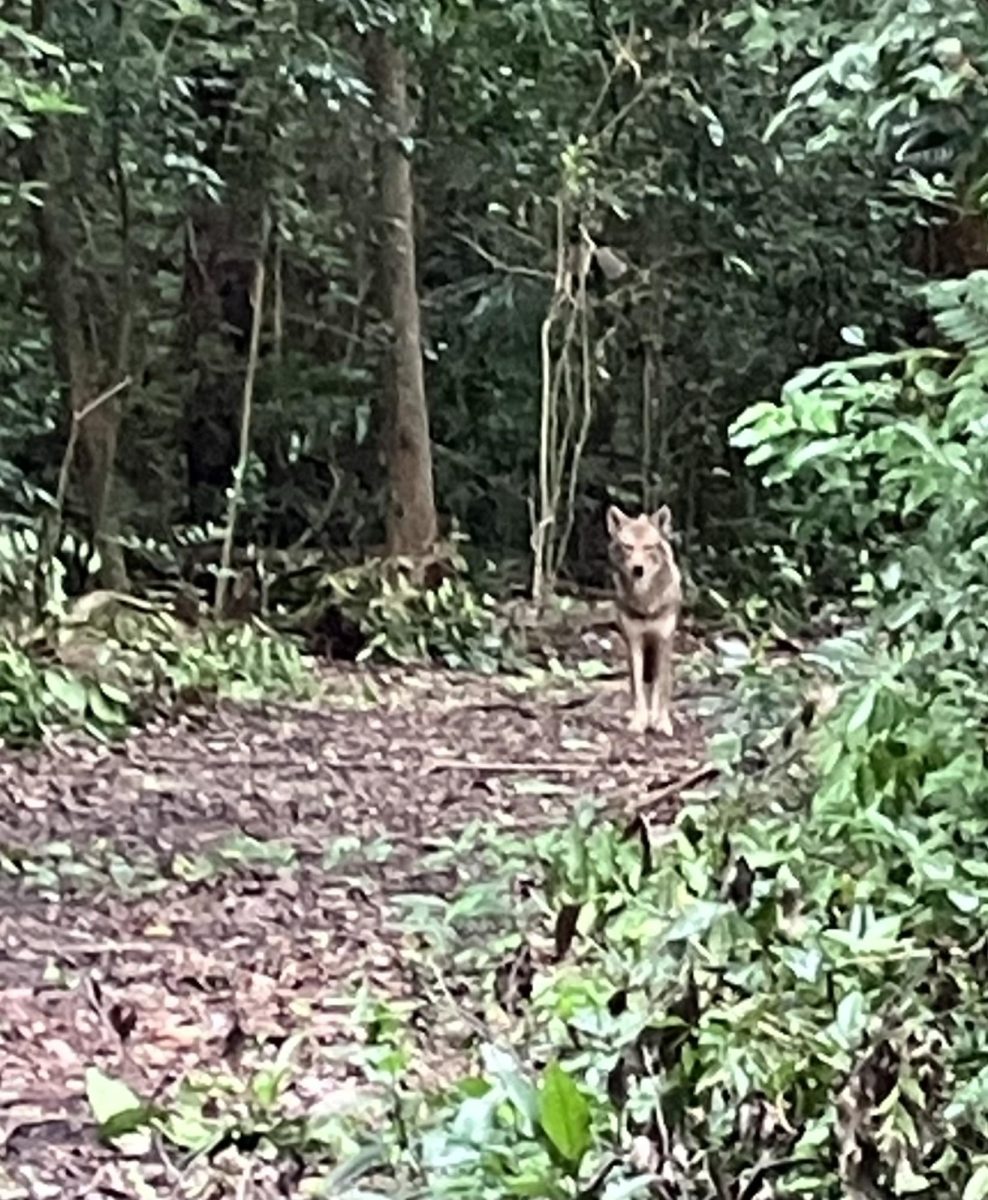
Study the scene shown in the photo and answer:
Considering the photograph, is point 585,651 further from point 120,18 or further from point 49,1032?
point 49,1032

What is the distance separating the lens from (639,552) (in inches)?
404

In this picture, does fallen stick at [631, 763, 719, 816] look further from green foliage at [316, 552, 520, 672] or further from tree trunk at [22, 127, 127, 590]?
tree trunk at [22, 127, 127, 590]

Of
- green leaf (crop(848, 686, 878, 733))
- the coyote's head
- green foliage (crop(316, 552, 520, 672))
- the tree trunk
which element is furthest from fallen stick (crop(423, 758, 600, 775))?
green leaf (crop(848, 686, 878, 733))

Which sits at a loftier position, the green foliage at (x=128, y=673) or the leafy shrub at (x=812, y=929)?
the leafy shrub at (x=812, y=929)

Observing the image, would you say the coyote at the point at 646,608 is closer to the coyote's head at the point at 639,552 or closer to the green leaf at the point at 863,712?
the coyote's head at the point at 639,552

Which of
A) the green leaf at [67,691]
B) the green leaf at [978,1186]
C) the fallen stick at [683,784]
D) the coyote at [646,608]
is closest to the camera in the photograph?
the green leaf at [978,1186]

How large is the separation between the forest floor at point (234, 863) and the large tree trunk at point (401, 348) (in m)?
2.43

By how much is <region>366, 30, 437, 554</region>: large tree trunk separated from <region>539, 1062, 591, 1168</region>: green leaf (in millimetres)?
9646

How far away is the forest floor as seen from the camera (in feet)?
16.2

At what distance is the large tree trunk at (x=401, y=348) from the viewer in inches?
502

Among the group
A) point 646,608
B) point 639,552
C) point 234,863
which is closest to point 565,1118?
point 234,863

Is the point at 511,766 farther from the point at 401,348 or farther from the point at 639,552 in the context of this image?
the point at 401,348

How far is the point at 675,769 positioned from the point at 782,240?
6.85 meters

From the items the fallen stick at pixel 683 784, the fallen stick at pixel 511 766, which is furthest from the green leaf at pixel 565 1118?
the fallen stick at pixel 511 766
